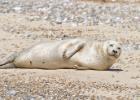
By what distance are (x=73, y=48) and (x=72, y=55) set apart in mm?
100

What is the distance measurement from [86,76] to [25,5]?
28.8 feet

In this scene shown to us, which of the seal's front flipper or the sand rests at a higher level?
the seal's front flipper

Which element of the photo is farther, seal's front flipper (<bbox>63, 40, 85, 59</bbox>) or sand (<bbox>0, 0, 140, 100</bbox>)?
seal's front flipper (<bbox>63, 40, 85, 59</bbox>)

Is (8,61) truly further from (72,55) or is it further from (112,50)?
(112,50)

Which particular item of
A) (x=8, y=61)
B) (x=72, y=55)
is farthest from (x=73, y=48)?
(x=8, y=61)

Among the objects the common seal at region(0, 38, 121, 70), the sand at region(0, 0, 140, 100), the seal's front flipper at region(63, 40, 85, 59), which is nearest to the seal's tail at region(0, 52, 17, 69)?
the common seal at region(0, 38, 121, 70)

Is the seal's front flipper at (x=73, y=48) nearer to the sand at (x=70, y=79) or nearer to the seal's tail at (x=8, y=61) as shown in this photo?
the sand at (x=70, y=79)

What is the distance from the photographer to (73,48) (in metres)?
9.55

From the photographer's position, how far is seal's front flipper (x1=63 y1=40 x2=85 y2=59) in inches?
374

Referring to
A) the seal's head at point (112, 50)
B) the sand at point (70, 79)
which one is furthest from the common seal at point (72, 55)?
the sand at point (70, 79)

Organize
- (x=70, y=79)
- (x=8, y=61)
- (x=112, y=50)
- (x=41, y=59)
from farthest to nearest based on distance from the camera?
(x=8, y=61), (x=41, y=59), (x=112, y=50), (x=70, y=79)

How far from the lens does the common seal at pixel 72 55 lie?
31.2ft

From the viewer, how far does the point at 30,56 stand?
977cm

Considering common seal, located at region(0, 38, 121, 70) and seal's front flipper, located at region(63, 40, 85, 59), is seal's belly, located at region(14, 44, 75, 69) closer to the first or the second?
common seal, located at region(0, 38, 121, 70)
